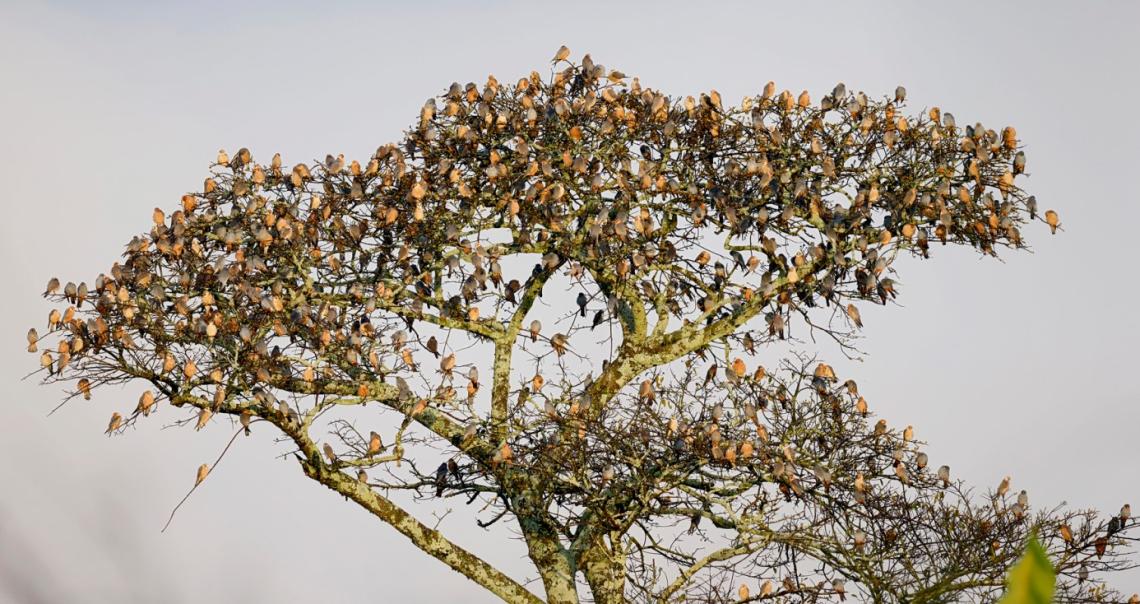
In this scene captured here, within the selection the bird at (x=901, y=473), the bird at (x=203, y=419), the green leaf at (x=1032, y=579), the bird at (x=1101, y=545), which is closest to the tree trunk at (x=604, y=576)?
the bird at (x=901, y=473)

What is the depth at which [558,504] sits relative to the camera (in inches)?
472

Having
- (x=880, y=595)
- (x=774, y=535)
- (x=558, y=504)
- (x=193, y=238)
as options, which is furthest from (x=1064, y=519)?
(x=193, y=238)

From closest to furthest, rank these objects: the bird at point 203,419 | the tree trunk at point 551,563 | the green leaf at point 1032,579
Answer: the green leaf at point 1032,579 → the bird at point 203,419 → the tree trunk at point 551,563

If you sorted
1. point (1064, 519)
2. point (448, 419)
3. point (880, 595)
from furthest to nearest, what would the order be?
point (448, 419), point (1064, 519), point (880, 595)

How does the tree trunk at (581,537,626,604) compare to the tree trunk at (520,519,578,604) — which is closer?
the tree trunk at (581,537,626,604)

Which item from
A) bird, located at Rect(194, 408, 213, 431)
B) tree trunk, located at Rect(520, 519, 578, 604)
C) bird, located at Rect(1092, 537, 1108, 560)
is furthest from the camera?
tree trunk, located at Rect(520, 519, 578, 604)

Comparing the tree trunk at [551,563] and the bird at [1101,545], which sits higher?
the bird at [1101,545]

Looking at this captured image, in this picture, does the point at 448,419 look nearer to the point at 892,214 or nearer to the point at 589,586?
the point at 589,586

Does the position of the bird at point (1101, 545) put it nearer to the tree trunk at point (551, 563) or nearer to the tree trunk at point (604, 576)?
the tree trunk at point (604, 576)

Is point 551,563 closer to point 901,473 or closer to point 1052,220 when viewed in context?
point 901,473

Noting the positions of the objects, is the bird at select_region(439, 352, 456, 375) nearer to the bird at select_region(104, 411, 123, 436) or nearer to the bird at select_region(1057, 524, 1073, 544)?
the bird at select_region(104, 411, 123, 436)

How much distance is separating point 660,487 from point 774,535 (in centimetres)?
120

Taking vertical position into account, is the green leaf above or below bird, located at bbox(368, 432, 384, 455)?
below

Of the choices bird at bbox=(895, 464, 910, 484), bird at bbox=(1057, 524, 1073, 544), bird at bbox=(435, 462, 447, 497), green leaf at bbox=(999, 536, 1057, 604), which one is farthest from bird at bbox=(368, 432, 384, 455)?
green leaf at bbox=(999, 536, 1057, 604)
